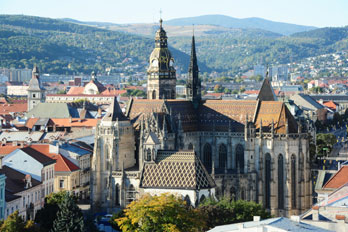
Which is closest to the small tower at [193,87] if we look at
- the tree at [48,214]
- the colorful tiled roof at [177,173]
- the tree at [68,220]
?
the colorful tiled roof at [177,173]

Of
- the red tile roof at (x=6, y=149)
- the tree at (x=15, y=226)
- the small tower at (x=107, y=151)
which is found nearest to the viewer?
the tree at (x=15, y=226)

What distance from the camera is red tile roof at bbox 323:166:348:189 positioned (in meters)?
109

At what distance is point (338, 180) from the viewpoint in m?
110

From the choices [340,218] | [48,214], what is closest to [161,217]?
[48,214]

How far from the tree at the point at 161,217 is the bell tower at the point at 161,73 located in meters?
52.3

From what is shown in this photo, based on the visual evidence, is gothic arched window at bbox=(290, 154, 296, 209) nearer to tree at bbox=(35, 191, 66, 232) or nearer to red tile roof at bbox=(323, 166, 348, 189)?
red tile roof at bbox=(323, 166, 348, 189)

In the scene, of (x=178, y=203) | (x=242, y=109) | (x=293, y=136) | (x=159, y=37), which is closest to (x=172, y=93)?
(x=159, y=37)

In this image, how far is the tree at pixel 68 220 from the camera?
316 ft

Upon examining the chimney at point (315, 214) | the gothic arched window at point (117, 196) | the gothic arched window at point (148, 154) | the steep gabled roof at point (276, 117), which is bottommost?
the gothic arched window at point (117, 196)

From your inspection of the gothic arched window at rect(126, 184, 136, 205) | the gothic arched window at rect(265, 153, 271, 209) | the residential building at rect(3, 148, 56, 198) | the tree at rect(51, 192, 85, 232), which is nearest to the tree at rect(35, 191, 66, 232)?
the tree at rect(51, 192, 85, 232)

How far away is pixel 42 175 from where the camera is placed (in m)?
122

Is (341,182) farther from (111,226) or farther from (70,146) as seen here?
(70,146)

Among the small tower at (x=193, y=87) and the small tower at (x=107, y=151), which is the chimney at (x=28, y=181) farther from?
the small tower at (x=193, y=87)

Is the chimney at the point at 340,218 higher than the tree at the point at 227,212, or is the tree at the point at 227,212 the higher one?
the chimney at the point at 340,218
